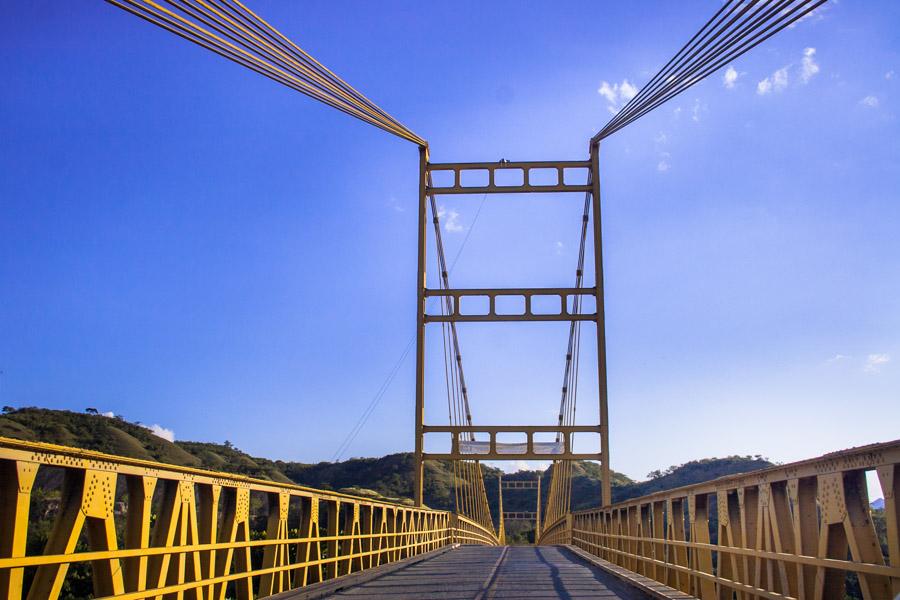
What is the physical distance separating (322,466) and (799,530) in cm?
9901

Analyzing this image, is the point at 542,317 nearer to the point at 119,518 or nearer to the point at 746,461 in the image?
the point at 119,518

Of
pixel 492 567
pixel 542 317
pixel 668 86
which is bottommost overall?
pixel 492 567

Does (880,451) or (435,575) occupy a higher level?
(880,451)

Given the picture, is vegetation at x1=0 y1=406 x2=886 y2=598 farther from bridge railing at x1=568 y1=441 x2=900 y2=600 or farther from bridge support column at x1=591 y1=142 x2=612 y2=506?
bridge railing at x1=568 y1=441 x2=900 y2=600

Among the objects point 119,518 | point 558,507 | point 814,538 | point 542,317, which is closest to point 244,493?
point 814,538

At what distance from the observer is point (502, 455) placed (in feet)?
73.9

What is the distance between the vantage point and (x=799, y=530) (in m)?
5.29

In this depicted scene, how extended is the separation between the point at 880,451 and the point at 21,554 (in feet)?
13.8

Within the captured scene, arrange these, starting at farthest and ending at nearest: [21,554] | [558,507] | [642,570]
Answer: [558,507]
[642,570]
[21,554]

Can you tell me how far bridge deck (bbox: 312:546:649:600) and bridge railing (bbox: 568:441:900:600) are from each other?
1.22 meters

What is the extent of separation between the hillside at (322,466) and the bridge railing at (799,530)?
39.0 metres

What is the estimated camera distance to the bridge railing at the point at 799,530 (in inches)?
172

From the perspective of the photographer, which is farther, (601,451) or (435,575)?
(601,451)

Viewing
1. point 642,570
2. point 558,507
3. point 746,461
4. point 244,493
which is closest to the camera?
point 244,493
